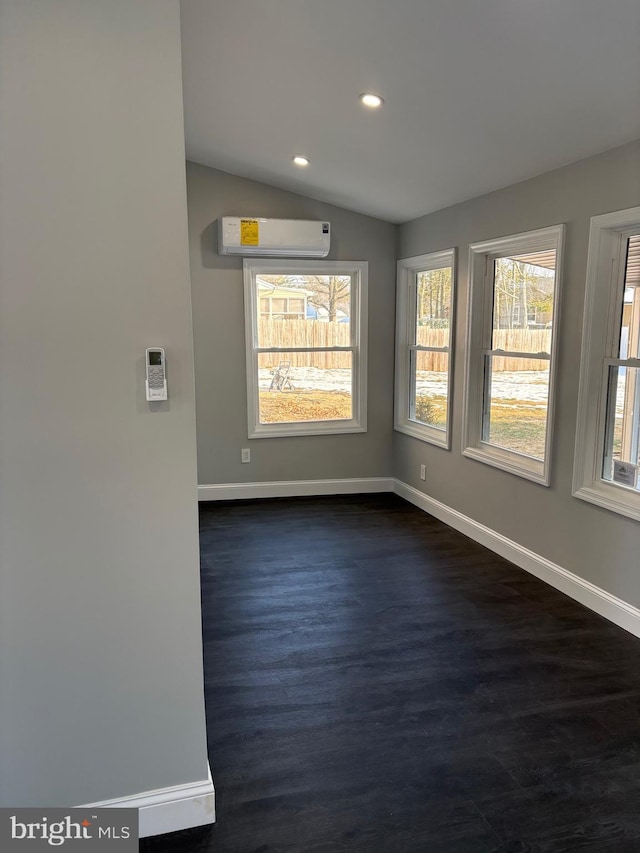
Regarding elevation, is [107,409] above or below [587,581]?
above

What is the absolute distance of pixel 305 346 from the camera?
5.24 m

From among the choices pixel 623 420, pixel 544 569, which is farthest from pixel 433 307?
pixel 544 569

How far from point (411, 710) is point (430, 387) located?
118 inches

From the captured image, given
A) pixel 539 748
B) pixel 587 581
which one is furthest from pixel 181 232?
pixel 587 581

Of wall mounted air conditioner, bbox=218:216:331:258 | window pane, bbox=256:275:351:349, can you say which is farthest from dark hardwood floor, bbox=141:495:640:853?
wall mounted air conditioner, bbox=218:216:331:258

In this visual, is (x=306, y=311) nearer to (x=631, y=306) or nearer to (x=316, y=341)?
(x=316, y=341)

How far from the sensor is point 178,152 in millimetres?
1572

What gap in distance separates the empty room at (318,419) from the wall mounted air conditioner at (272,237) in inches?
1.1

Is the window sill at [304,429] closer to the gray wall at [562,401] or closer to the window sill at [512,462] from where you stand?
the gray wall at [562,401]

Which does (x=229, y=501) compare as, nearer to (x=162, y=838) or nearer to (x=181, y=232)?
(x=162, y=838)

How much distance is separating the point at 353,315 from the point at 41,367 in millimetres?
3961

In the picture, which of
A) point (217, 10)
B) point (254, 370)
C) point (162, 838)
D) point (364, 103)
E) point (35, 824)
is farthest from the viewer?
point (254, 370)

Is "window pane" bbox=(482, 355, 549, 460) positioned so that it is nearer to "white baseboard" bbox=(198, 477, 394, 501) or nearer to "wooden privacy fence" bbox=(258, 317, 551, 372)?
"wooden privacy fence" bbox=(258, 317, 551, 372)

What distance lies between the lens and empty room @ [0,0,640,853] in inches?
61.8
